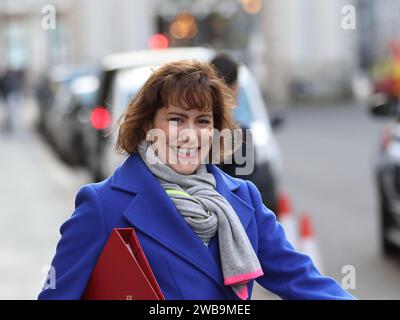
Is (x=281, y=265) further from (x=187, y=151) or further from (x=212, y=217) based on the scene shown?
(x=187, y=151)

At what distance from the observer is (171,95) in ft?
10.4

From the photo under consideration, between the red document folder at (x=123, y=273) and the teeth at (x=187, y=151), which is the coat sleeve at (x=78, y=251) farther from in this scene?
the teeth at (x=187, y=151)

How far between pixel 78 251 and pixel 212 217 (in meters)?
0.34

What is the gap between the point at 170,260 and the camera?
9.88 feet

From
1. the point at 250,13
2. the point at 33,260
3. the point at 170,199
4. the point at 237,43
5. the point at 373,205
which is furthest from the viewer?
the point at 237,43

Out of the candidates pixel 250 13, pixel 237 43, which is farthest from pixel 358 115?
pixel 237 43

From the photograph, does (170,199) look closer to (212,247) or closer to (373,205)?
(212,247)

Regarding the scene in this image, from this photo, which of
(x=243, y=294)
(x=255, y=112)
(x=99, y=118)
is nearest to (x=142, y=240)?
(x=243, y=294)

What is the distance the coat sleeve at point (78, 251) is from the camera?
117 inches

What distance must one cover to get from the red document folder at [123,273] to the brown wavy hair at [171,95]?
35 cm
